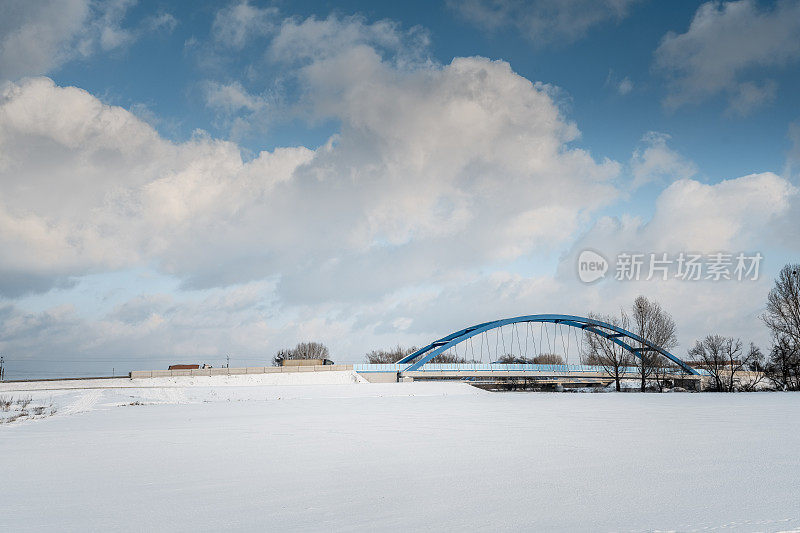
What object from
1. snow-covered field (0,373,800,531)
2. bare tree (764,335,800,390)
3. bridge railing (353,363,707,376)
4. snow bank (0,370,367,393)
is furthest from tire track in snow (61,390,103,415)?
bare tree (764,335,800,390)

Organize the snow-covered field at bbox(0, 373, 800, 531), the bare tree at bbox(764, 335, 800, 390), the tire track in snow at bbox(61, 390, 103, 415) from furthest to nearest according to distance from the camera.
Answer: the bare tree at bbox(764, 335, 800, 390) < the tire track in snow at bbox(61, 390, 103, 415) < the snow-covered field at bbox(0, 373, 800, 531)

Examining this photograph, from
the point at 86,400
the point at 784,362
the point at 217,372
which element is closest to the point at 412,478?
the point at 86,400

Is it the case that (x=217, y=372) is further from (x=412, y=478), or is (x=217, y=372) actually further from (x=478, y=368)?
(x=412, y=478)

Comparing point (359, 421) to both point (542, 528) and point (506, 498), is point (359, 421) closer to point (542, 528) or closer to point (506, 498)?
point (506, 498)

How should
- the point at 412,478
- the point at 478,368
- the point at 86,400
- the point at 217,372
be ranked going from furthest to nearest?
1. the point at 478,368
2. the point at 217,372
3. the point at 86,400
4. the point at 412,478

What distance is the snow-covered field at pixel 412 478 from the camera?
6.39 meters

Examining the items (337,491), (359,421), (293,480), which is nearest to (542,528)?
(337,491)

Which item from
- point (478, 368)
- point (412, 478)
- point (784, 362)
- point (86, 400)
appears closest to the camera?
point (412, 478)

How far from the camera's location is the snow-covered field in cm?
639

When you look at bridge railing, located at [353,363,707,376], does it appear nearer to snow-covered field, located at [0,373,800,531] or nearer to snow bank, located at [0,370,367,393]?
snow bank, located at [0,370,367,393]

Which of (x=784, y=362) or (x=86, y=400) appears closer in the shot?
(x=86, y=400)

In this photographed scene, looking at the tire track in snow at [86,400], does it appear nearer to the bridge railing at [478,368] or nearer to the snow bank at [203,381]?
the snow bank at [203,381]

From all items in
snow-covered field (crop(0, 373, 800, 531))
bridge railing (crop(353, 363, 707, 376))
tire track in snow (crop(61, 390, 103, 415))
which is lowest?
bridge railing (crop(353, 363, 707, 376))

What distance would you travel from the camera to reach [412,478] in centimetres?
889
